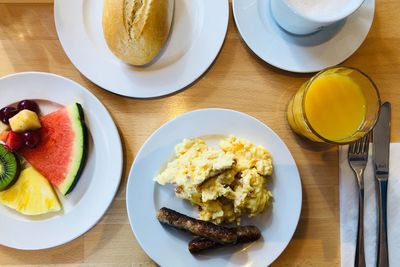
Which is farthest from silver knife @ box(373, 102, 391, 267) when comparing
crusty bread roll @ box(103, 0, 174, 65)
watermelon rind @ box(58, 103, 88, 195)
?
watermelon rind @ box(58, 103, 88, 195)

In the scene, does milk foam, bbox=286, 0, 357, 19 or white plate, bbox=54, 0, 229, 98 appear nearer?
milk foam, bbox=286, 0, 357, 19

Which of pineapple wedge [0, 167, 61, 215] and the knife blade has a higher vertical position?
the knife blade

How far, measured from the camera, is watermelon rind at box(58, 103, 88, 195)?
1073 millimetres

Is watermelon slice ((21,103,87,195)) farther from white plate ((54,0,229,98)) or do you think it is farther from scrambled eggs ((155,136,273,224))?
scrambled eggs ((155,136,273,224))

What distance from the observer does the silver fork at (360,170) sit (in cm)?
110

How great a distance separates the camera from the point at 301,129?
1.09m

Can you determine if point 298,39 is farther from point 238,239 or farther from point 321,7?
point 238,239

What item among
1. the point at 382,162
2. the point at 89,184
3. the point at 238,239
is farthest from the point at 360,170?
the point at 89,184

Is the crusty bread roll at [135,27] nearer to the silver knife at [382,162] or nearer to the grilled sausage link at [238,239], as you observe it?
the grilled sausage link at [238,239]

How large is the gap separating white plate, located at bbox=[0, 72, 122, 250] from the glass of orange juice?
500 millimetres

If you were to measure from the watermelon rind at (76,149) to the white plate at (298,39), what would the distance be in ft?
1.58

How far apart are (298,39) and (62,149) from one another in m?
0.70

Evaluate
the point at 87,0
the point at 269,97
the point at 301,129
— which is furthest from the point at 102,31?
the point at 301,129

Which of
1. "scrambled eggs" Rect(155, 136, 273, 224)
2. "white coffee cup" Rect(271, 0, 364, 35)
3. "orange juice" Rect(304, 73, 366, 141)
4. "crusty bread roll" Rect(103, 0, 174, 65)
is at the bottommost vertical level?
"scrambled eggs" Rect(155, 136, 273, 224)
